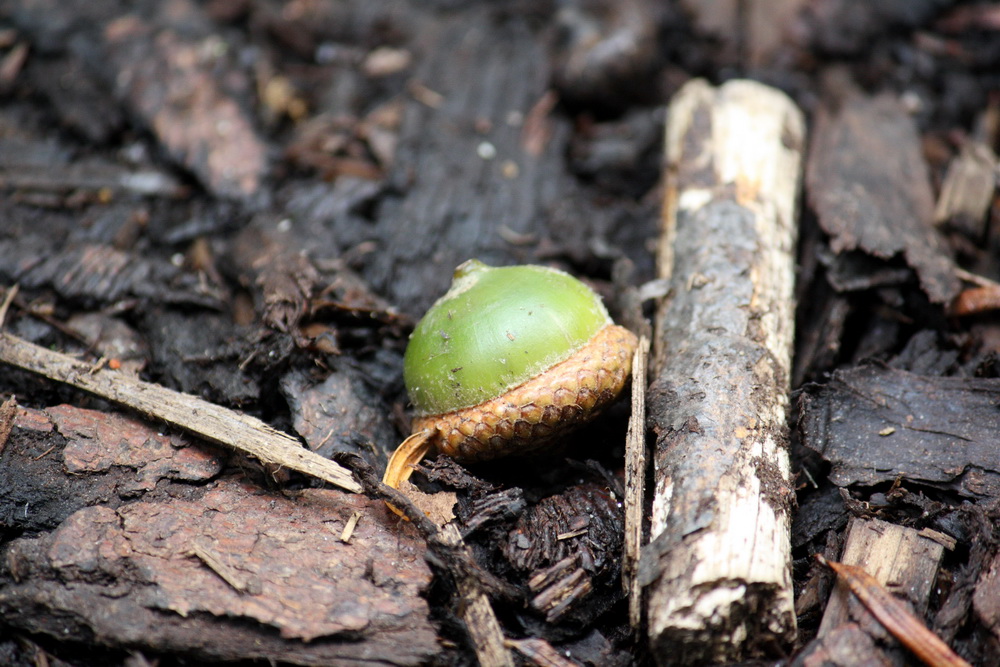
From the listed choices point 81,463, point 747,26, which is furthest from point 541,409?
point 747,26

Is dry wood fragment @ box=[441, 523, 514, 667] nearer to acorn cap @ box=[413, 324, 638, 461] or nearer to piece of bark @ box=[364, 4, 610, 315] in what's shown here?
acorn cap @ box=[413, 324, 638, 461]

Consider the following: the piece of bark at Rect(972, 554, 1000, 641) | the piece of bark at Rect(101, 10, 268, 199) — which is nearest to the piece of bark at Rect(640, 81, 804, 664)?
the piece of bark at Rect(972, 554, 1000, 641)

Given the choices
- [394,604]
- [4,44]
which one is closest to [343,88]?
[4,44]

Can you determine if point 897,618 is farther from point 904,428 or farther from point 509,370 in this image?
point 509,370

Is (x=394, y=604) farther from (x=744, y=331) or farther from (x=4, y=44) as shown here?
(x=4, y=44)

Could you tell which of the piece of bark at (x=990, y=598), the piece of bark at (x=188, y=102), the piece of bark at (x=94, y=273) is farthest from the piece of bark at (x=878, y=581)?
the piece of bark at (x=188, y=102)
